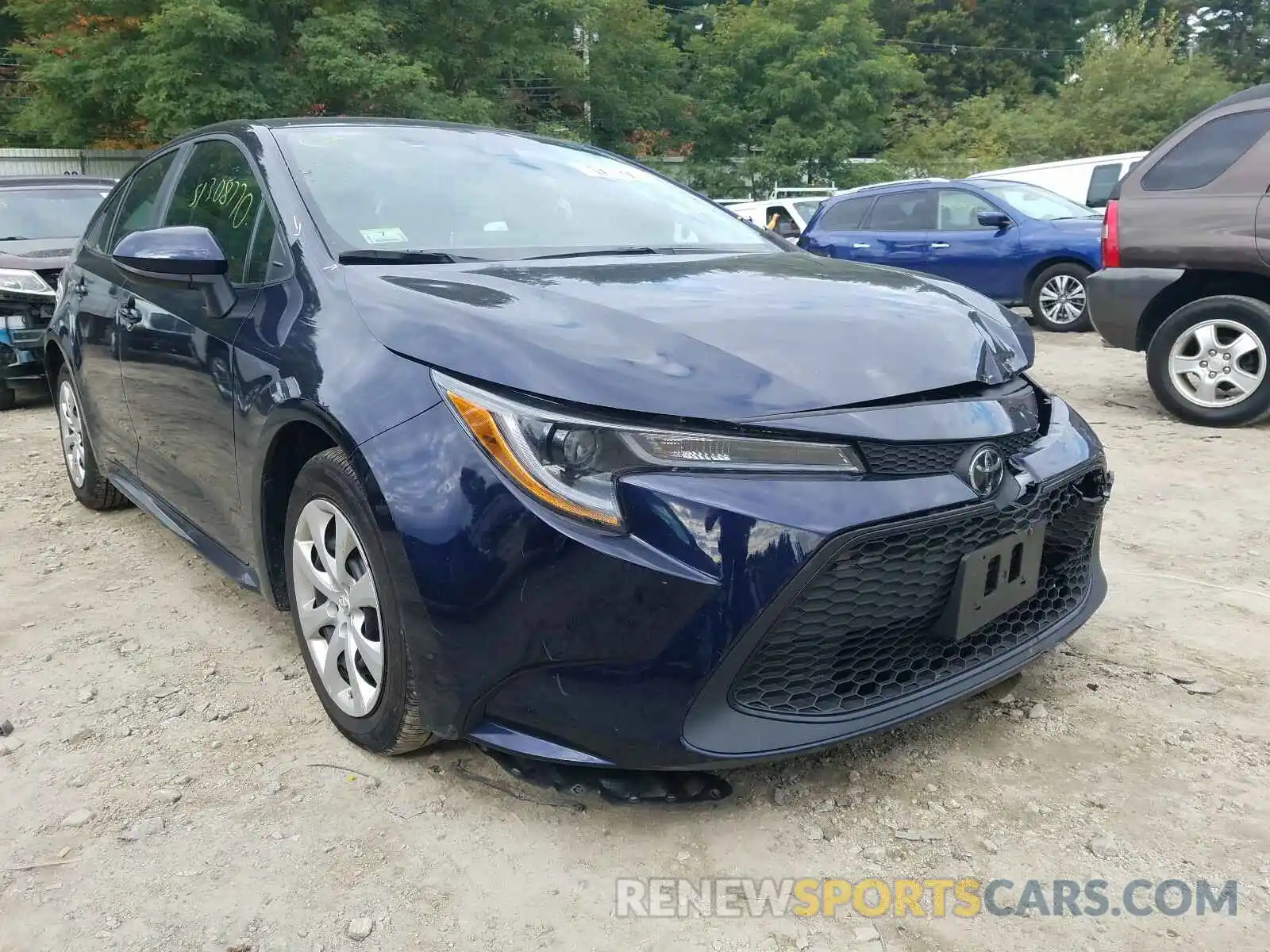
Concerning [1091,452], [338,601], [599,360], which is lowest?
[338,601]

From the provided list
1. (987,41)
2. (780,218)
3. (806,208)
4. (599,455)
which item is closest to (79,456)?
(599,455)

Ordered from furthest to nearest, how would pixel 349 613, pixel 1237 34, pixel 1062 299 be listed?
1. pixel 1237 34
2. pixel 1062 299
3. pixel 349 613

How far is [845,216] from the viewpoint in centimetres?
1077

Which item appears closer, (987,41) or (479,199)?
(479,199)

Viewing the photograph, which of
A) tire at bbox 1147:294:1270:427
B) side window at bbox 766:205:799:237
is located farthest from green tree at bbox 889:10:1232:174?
tire at bbox 1147:294:1270:427

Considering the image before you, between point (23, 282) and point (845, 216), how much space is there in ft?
24.9

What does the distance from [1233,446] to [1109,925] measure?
4.04 m

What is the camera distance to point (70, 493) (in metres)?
4.85

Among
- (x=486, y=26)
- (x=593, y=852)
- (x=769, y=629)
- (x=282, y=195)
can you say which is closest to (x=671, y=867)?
(x=593, y=852)

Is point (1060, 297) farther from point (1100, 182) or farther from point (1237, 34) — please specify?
point (1237, 34)

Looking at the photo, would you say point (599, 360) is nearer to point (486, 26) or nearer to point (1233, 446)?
point (1233, 446)

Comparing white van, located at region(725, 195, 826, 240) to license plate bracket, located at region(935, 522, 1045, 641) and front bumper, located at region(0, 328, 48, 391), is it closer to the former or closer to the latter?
front bumper, located at region(0, 328, 48, 391)

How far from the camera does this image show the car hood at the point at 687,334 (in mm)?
1909

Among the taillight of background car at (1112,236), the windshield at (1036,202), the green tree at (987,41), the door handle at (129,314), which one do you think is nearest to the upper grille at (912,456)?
the door handle at (129,314)
